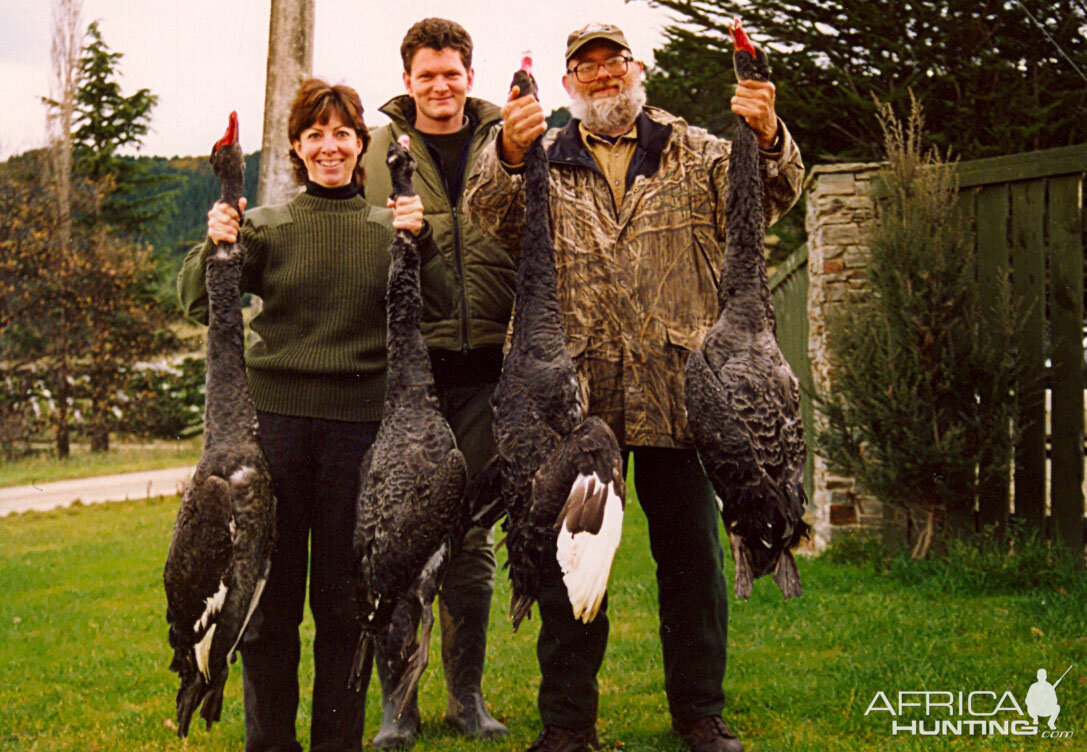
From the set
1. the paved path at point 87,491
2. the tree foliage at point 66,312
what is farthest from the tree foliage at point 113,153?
the paved path at point 87,491

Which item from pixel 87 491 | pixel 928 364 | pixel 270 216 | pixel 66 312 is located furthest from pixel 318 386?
pixel 66 312

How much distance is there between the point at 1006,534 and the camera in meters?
7.34

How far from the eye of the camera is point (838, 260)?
843 cm

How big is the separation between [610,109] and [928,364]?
4634 mm

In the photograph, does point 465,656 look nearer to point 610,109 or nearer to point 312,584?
point 312,584

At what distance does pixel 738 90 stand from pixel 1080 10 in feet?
36.2

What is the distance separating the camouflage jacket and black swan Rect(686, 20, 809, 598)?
607mm

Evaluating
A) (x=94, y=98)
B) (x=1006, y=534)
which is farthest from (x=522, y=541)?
(x=94, y=98)

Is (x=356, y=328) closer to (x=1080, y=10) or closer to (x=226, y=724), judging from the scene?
(x=226, y=724)

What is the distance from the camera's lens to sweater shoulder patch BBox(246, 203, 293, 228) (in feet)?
12.5

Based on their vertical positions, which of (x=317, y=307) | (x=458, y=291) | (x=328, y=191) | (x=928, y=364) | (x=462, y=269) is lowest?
(x=928, y=364)

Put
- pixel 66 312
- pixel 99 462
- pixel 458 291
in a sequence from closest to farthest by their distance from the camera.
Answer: pixel 458 291
pixel 99 462
pixel 66 312

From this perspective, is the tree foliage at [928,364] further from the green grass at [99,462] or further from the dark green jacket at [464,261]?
the green grass at [99,462]

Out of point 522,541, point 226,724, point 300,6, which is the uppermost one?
point 300,6
